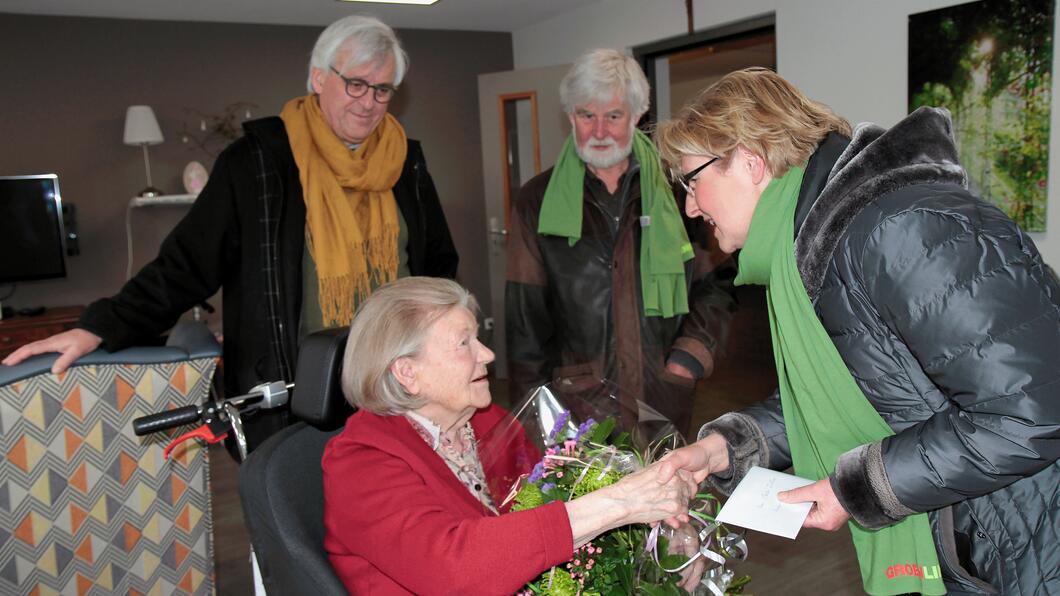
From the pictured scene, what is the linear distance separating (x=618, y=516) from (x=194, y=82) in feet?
18.5

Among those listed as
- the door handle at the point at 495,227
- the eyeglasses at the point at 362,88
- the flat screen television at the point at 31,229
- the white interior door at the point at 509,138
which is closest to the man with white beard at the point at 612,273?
the eyeglasses at the point at 362,88

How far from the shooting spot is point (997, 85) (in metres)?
3.49

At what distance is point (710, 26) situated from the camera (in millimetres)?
4879

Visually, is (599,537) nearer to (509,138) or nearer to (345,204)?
(345,204)

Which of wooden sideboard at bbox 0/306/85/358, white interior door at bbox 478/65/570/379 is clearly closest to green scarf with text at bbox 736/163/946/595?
white interior door at bbox 478/65/570/379

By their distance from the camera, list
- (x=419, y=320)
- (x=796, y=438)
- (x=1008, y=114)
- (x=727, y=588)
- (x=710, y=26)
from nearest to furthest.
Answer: (x=727, y=588) → (x=796, y=438) → (x=419, y=320) → (x=1008, y=114) → (x=710, y=26)

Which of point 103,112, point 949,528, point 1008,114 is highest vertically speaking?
point 103,112

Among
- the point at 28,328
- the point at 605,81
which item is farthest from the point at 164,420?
the point at 28,328

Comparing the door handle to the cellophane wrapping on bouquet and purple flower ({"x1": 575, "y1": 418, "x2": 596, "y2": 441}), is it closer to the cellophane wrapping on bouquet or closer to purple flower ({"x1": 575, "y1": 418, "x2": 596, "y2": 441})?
the cellophane wrapping on bouquet

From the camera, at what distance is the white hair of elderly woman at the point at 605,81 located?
8.16 feet

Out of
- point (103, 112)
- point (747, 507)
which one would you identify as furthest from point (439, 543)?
point (103, 112)

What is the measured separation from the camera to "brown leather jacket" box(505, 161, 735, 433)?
2.45m

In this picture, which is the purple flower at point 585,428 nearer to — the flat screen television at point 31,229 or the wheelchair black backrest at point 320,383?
the wheelchair black backrest at point 320,383

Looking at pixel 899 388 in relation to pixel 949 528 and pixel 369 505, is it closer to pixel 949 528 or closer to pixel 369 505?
pixel 949 528
